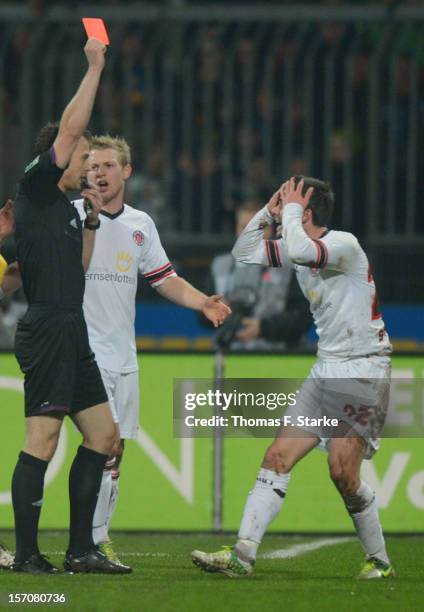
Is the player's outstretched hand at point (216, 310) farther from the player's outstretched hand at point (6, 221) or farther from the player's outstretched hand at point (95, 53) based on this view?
the player's outstretched hand at point (95, 53)

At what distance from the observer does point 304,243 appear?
676 centimetres

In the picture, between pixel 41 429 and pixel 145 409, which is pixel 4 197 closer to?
pixel 145 409

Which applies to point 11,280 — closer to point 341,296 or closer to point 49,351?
point 49,351

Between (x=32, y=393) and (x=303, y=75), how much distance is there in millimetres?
6416

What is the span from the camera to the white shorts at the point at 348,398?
6.95 meters

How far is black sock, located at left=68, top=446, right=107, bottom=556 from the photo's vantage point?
679 cm

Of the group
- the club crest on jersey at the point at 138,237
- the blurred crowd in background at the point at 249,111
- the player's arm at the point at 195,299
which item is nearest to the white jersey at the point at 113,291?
the club crest on jersey at the point at 138,237

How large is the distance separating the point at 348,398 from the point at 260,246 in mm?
926

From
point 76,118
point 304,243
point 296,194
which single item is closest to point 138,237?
point 296,194

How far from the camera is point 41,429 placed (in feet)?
21.8

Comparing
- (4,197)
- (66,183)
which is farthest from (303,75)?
(66,183)

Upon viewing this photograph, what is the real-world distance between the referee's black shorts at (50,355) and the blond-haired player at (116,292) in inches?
30.4

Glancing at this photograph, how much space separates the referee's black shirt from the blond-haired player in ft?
2.59

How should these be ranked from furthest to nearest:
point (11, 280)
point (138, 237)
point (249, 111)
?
1. point (249, 111)
2. point (138, 237)
3. point (11, 280)
